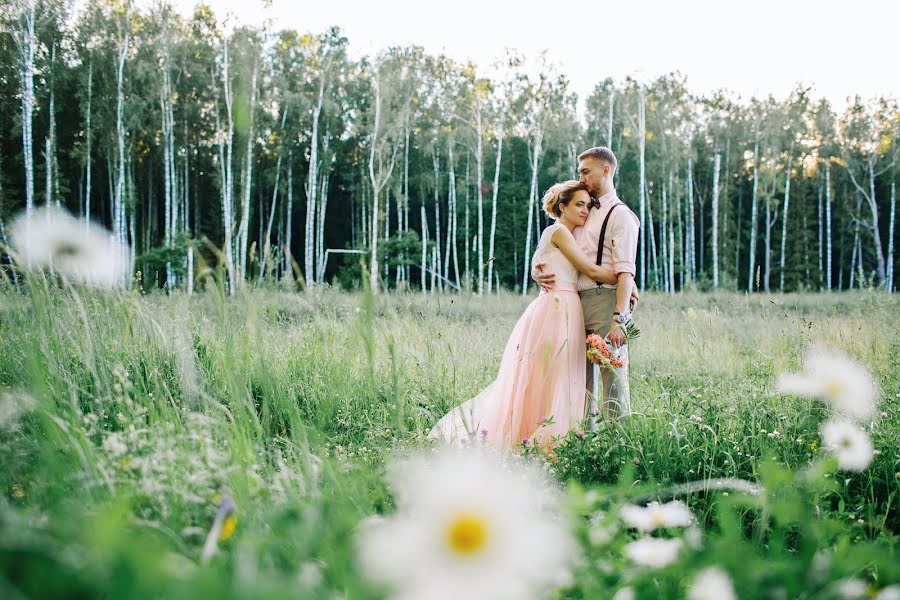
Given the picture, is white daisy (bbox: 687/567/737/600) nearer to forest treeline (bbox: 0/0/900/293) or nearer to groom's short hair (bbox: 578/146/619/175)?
groom's short hair (bbox: 578/146/619/175)

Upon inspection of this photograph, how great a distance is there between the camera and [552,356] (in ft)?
11.8

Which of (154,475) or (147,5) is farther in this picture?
(147,5)

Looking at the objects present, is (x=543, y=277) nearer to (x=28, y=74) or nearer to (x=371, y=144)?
(x=28, y=74)

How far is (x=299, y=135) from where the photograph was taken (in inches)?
976

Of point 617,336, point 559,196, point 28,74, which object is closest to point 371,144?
point 28,74

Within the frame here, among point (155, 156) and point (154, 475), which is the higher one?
point (155, 156)

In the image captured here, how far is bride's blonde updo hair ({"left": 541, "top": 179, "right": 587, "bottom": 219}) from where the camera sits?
145 inches

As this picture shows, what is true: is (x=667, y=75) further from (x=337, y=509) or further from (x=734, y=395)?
(x=337, y=509)

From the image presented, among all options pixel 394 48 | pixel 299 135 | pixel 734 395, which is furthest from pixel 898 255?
pixel 734 395

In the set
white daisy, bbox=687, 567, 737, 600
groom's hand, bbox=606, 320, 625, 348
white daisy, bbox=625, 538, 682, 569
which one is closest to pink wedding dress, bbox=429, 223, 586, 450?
groom's hand, bbox=606, 320, 625, 348

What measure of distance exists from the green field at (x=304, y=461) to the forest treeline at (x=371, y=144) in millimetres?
13581

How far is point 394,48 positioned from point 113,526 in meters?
24.0

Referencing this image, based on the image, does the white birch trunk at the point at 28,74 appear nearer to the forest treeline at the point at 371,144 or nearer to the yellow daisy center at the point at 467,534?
the forest treeline at the point at 371,144

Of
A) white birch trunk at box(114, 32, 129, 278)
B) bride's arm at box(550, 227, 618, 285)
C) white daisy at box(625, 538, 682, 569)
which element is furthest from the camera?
white birch trunk at box(114, 32, 129, 278)
